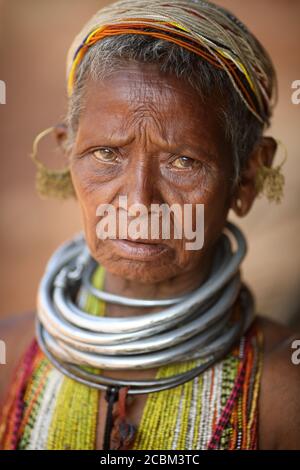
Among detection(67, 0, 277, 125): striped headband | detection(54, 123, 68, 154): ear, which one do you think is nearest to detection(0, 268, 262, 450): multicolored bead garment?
detection(54, 123, 68, 154): ear

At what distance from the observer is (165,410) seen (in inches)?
78.9

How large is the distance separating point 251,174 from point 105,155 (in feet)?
1.97

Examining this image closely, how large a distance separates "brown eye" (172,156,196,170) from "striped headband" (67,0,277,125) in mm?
292

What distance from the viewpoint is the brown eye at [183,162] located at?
1840 mm

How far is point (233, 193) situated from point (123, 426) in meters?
0.90

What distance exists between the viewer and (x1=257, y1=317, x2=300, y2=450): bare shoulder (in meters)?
1.99

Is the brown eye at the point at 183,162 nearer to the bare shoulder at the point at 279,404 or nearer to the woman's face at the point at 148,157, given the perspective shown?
the woman's face at the point at 148,157

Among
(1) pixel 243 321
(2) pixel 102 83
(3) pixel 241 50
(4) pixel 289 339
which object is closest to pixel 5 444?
(1) pixel 243 321

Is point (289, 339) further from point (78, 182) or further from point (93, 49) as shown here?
point (93, 49)

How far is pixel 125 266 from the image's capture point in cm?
192

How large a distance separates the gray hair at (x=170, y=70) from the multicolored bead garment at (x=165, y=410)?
0.68 metres

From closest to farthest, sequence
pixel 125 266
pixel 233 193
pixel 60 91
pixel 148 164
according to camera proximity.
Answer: pixel 148 164 < pixel 125 266 < pixel 233 193 < pixel 60 91

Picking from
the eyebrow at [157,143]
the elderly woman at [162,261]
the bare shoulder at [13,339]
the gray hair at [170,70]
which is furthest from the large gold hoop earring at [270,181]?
the bare shoulder at [13,339]

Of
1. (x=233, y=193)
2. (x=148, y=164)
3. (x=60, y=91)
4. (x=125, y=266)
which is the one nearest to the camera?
(x=148, y=164)
